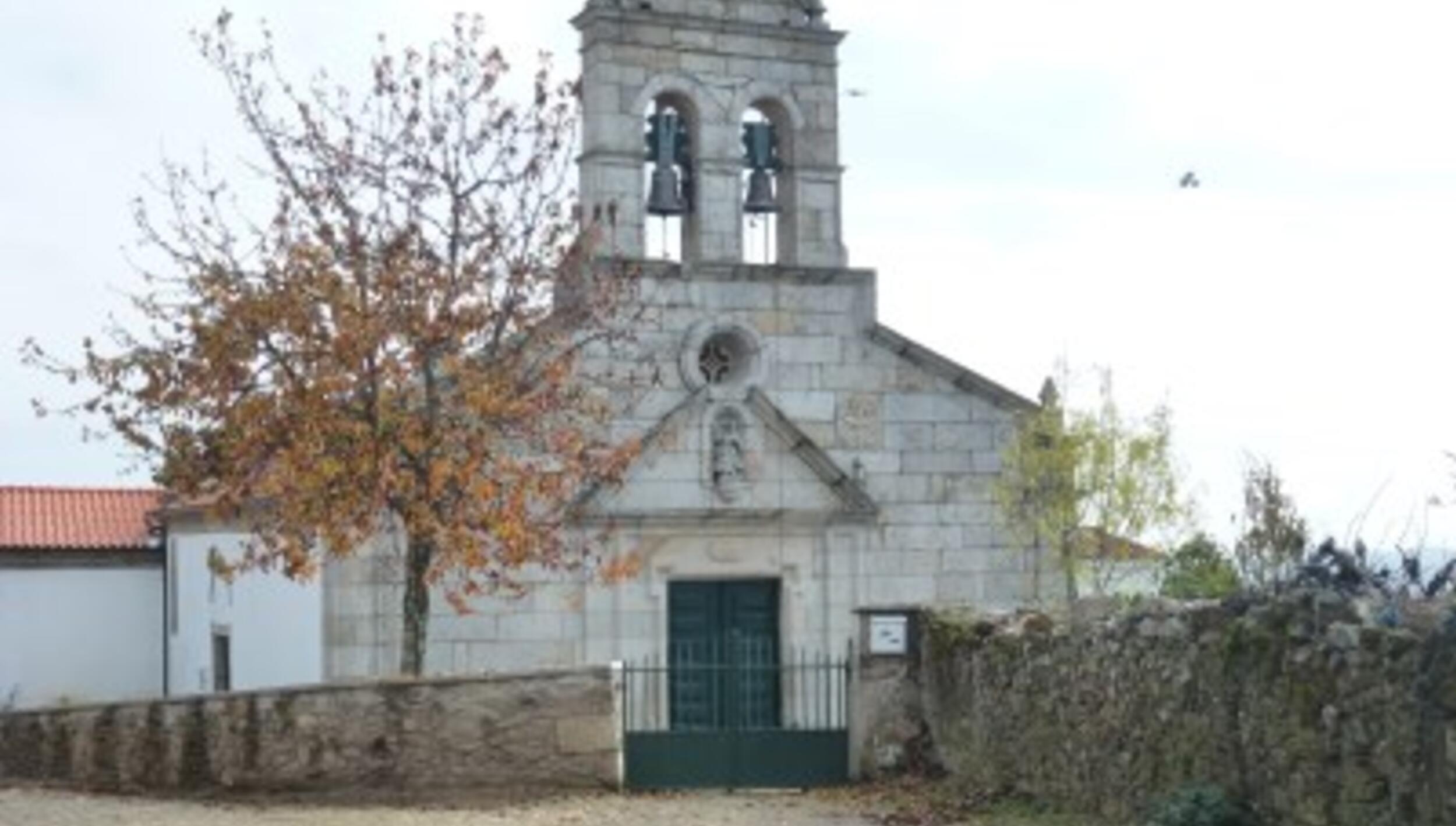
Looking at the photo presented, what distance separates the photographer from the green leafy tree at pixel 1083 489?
23547 millimetres

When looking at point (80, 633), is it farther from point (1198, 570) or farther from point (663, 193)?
point (1198, 570)

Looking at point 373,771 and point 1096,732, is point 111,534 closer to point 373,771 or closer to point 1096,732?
point 373,771

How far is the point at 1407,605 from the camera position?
9.91 meters

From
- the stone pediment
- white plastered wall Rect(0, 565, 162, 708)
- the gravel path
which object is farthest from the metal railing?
white plastered wall Rect(0, 565, 162, 708)

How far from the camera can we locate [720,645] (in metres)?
22.4

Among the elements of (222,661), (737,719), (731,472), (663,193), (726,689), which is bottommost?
(222,661)

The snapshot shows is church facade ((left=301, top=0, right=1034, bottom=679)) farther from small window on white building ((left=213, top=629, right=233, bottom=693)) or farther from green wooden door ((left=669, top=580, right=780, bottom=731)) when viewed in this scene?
small window on white building ((left=213, top=629, right=233, bottom=693))

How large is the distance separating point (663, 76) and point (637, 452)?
394cm

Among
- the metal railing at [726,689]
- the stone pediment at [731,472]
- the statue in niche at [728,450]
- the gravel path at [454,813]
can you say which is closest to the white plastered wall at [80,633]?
the metal railing at [726,689]

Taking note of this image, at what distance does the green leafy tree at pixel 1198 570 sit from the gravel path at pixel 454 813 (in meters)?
3.64

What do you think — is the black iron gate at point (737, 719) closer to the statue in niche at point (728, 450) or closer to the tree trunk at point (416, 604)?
the statue in niche at point (728, 450)

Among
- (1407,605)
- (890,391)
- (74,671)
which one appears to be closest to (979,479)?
(890,391)

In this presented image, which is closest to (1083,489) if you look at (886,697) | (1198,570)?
(1198,570)

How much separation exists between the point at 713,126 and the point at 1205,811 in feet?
39.1
